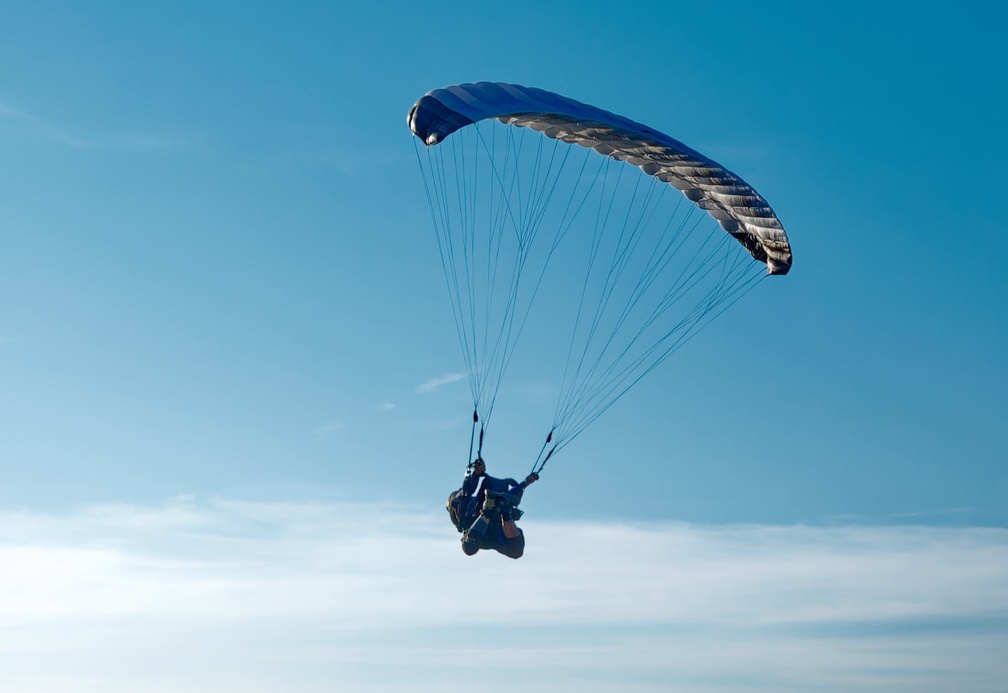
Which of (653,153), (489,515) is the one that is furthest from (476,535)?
(653,153)

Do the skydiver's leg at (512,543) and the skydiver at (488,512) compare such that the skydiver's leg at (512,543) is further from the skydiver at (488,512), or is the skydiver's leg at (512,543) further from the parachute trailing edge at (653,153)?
the parachute trailing edge at (653,153)

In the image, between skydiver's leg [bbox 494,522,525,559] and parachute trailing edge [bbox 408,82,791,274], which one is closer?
skydiver's leg [bbox 494,522,525,559]

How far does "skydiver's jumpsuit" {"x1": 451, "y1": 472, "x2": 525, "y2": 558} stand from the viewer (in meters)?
31.3

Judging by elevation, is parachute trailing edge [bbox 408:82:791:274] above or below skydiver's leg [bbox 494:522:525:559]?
above

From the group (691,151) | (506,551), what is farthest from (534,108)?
Result: (506,551)

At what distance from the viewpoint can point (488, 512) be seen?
103ft

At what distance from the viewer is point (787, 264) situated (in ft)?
113

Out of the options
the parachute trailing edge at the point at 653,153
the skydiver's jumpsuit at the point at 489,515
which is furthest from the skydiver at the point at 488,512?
the parachute trailing edge at the point at 653,153

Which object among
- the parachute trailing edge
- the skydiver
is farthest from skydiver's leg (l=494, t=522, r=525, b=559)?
the parachute trailing edge

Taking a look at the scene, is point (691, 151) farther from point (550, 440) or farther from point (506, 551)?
point (506, 551)

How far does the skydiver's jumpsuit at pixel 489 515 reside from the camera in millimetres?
31344

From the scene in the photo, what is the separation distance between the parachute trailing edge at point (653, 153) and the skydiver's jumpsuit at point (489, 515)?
24.0 feet

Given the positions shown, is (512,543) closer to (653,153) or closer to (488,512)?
(488,512)

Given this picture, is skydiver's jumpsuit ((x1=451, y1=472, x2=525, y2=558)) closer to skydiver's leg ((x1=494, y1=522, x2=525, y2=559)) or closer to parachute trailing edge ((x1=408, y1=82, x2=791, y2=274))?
skydiver's leg ((x1=494, y1=522, x2=525, y2=559))
